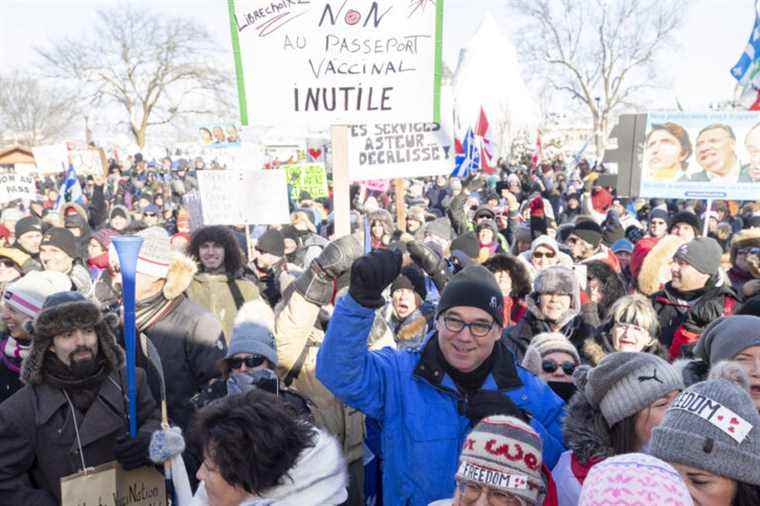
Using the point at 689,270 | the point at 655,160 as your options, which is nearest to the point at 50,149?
the point at 655,160

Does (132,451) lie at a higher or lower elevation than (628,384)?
lower

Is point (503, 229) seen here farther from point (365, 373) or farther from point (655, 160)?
point (365, 373)

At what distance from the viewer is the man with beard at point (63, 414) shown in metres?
2.71

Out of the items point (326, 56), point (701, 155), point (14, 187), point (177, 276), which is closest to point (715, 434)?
point (177, 276)

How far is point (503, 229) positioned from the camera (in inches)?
441

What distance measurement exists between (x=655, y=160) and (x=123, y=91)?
43404 millimetres

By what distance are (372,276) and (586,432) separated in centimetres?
83

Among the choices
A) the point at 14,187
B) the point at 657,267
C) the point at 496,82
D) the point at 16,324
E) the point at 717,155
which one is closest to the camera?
the point at 16,324

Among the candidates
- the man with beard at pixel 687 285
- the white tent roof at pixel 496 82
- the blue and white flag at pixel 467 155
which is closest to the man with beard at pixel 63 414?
the man with beard at pixel 687 285

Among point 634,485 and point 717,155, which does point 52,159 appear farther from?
point 634,485

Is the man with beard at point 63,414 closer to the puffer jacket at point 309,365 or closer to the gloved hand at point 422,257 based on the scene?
the puffer jacket at point 309,365

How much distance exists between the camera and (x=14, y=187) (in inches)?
459

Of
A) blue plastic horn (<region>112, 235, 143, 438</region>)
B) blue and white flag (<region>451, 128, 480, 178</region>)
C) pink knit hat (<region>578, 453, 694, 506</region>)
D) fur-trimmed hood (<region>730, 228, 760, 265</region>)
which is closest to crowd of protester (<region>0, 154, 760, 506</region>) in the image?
pink knit hat (<region>578, 453, 694, 506</region>)

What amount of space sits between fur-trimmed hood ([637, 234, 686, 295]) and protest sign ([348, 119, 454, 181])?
2475mm
